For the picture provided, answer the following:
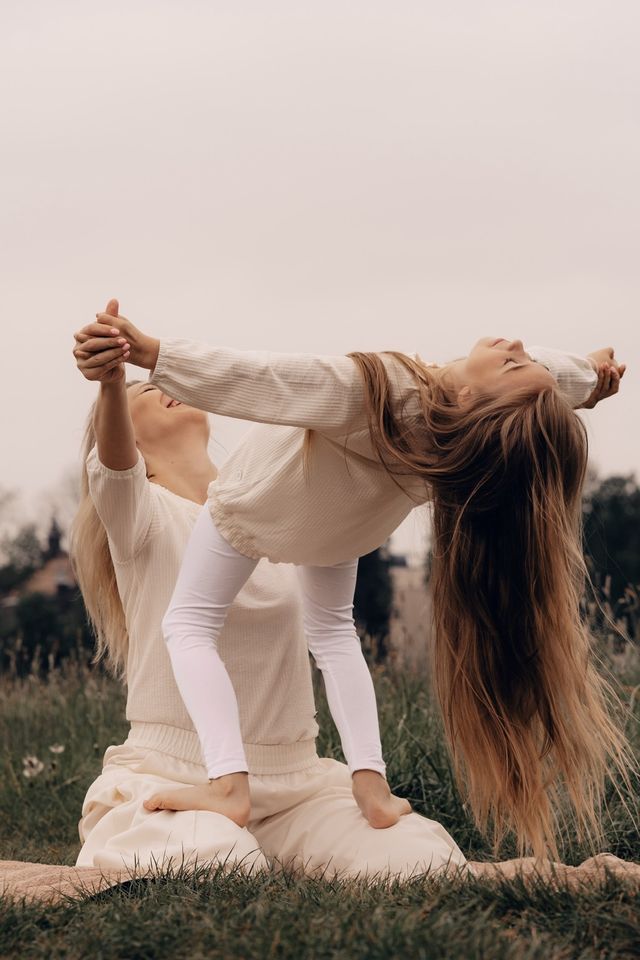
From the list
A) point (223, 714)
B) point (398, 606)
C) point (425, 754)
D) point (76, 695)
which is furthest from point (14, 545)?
point (223, 714)

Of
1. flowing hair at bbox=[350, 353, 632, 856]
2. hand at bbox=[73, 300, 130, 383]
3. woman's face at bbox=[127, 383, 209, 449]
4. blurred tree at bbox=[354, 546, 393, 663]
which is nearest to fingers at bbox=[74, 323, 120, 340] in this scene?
hand at bbox=[73, 300, 130, 383]

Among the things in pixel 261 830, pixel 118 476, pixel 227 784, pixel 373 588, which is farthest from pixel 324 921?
pixel 373 588

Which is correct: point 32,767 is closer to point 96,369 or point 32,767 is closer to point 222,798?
point 222,798

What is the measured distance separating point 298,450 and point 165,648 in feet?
3.05

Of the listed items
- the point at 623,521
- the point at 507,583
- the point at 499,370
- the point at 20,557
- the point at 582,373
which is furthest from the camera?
the point at 20,557

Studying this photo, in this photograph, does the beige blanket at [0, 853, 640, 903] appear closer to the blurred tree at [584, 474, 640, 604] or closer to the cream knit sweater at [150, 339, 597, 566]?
the cream knit sweater at [150, 339, 597, 566]

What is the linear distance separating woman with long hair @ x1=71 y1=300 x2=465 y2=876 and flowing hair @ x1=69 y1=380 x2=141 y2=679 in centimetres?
1

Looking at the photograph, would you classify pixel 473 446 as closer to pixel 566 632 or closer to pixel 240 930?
pixel 566 632

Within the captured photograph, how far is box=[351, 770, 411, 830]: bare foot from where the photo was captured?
12.1 ft

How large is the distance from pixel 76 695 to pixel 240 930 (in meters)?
5.12

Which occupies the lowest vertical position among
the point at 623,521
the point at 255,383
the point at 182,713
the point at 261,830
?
the point at 261,830

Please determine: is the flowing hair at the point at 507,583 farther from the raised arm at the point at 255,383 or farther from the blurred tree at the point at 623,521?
the blurred tree at the point at 623,521

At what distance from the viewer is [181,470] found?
4387 mm

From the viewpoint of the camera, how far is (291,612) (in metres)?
4.05
